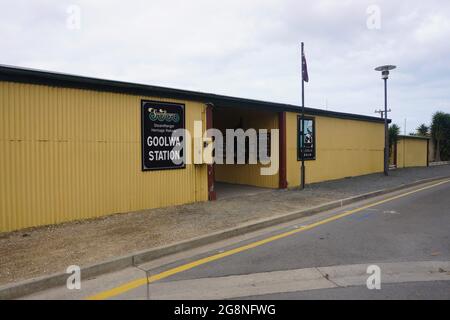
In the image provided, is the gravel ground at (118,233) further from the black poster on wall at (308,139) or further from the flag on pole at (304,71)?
the flag on pole at (304,71)

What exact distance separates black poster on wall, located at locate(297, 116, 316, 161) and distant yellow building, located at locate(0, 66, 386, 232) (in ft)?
8.64

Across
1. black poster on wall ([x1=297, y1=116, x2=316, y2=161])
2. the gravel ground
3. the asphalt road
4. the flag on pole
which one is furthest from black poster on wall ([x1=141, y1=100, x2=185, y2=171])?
black poster on wall ([x1=297, y1=116, x2=316, y2=161])

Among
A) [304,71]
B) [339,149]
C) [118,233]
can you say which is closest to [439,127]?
[339,149]

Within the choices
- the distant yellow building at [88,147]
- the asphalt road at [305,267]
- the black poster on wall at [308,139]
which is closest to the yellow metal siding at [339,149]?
the black poster on wall at [308,139]

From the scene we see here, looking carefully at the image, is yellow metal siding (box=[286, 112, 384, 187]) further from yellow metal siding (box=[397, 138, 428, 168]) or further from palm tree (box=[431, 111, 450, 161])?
palm tree (box=[431, 111, 450, 161])

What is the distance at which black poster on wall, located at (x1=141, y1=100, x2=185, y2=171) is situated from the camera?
8742 millimetres

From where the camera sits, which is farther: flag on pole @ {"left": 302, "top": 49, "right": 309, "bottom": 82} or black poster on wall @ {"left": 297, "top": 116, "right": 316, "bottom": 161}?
black poster on wall @ {"left": 297, "top": 116, "right": 316, "bottom": 161}

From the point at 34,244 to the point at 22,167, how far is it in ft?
5.83

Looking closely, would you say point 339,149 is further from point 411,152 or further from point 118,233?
point 118,233

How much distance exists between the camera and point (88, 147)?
769 cm

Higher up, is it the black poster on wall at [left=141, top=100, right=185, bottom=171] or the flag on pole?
the flag on pole

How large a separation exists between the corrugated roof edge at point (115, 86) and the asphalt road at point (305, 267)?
4496 millimetres
